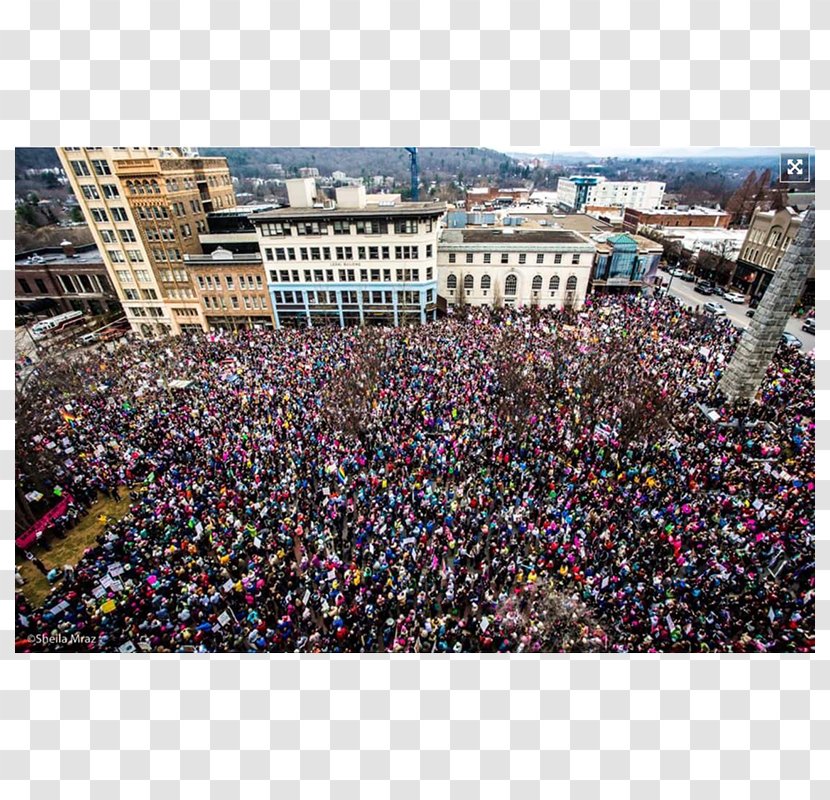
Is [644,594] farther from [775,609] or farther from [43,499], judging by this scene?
[43,499]

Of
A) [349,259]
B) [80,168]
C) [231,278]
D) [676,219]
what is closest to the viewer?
[80,168]

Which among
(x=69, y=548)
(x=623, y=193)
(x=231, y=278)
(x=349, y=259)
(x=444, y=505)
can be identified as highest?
(x=349, y=259)

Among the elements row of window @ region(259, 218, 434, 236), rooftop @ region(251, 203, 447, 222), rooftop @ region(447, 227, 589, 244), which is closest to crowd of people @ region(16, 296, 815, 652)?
row of window @ region(259, 218, 434, 236)

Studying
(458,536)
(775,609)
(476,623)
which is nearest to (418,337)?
(458,536)

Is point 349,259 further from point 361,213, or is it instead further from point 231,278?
point 231,278

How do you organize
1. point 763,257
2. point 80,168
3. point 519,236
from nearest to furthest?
point 80,168 < point 519,236 < point 763,257

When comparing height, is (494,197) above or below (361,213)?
below

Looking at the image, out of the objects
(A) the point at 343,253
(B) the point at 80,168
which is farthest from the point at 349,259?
(B) the point at 80,168
